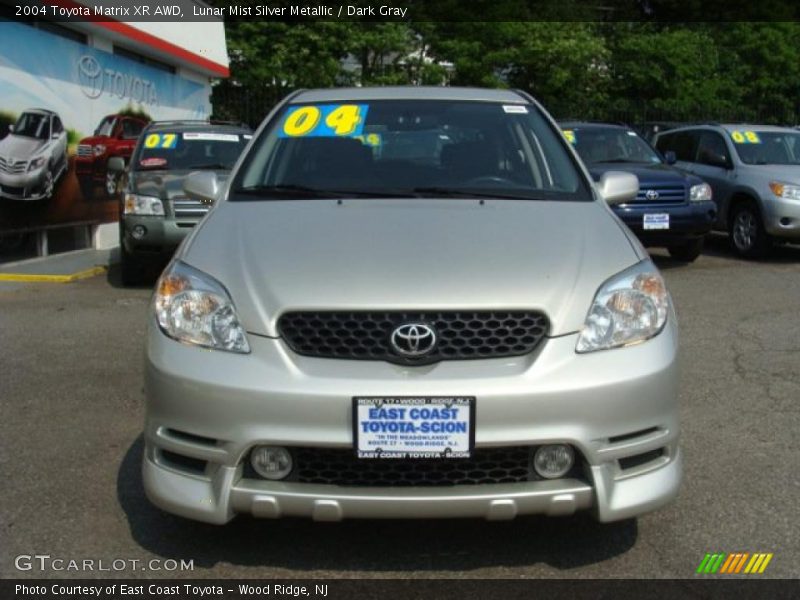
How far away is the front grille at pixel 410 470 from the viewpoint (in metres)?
2.90

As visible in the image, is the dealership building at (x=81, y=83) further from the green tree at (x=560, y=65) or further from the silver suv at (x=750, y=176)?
the green tree at (x=560, y=65)

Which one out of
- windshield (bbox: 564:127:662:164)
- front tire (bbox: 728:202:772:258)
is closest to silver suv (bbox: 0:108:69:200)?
windshield (bbox: 564:127:662:164)

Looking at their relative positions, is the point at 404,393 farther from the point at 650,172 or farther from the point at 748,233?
the point at 748,233

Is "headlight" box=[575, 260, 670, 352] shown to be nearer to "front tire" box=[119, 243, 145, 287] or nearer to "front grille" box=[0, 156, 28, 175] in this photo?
"front tire" box=[119, 243, 145, 287]

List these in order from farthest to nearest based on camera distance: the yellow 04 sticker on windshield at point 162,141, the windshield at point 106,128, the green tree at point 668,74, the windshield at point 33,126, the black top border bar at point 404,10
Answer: the green tree at point 668,74
the windshield at point 106,128
the black top border bar at point 404,10
the windshield at point 33,126
the yellow 04 sticker on windshield at point 162,141

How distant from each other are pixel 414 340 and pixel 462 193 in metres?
1.17

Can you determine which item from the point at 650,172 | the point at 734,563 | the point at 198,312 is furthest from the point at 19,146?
the point at 734,563

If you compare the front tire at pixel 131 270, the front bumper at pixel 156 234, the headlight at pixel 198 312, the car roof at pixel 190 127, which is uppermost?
the headlight at pixel 198 312

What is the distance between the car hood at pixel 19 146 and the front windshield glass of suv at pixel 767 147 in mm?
8816

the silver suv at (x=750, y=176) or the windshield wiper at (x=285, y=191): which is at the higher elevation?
the windshield wiper at (x=285, y=191)

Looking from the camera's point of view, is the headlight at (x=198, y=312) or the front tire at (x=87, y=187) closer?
the headlight at (x=198, y=312)

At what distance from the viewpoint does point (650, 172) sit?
33.8 feet

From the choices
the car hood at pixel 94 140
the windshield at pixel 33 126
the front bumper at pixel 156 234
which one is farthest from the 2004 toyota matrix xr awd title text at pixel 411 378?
the car hood at pixel 94 140
